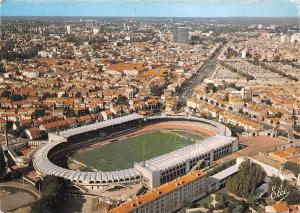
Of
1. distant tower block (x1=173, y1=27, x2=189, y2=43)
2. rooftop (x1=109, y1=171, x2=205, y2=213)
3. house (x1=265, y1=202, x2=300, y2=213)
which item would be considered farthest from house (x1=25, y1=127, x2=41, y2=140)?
distant tower block (x1=173, y1=27, x2=189, y2=43)

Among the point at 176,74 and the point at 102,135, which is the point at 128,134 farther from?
the point at 176,74

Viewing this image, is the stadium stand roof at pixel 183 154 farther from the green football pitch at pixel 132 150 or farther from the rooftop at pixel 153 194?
the green football pitch at pixel 132 150

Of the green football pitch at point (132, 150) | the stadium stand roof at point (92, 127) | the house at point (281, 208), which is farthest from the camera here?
the stadium stand roof at point (92, 127)

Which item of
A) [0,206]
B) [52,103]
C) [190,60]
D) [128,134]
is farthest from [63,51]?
[0,206]

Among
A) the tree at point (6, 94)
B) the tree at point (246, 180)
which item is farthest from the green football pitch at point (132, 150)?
the tree at point (6, 94)

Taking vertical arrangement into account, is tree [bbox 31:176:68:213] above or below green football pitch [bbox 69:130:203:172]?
above

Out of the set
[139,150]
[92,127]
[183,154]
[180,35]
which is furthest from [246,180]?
[180,35]

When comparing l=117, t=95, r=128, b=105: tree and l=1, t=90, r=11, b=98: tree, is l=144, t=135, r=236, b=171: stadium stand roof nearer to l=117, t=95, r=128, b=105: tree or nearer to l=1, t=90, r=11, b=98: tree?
l=117, t=95, r=128, b=105: tree

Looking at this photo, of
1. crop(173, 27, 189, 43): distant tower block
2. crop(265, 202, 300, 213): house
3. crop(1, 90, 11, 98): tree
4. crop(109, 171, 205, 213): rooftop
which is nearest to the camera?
crop(109, 171, 205, 213): rooftop
